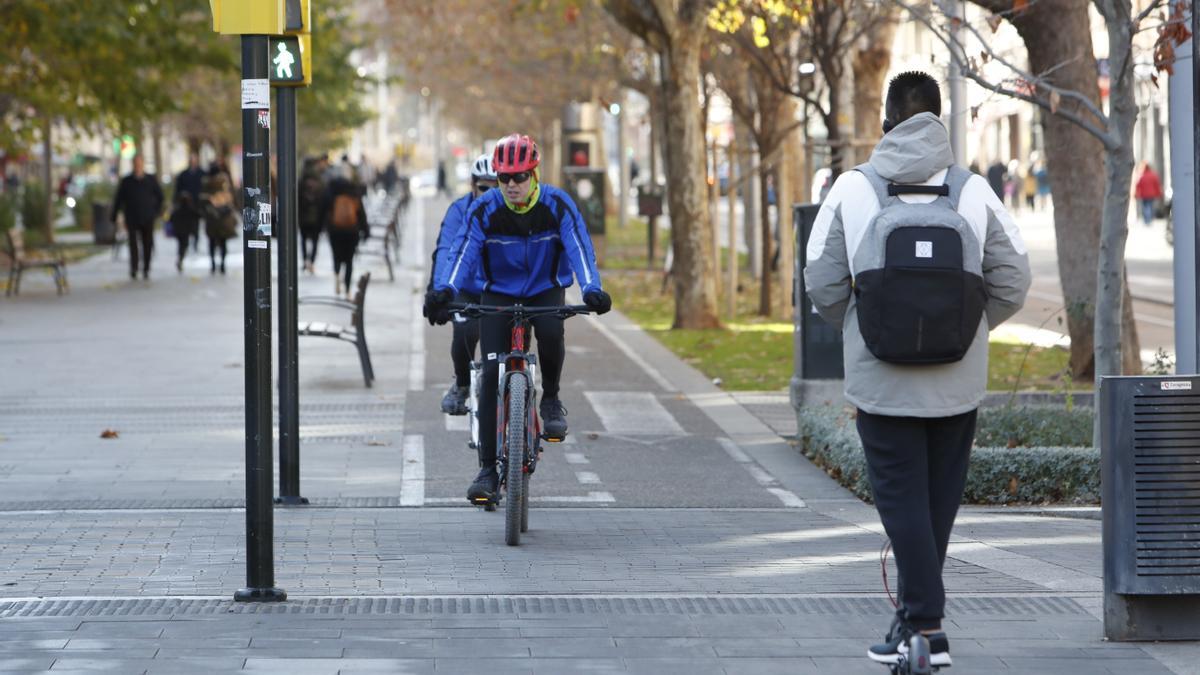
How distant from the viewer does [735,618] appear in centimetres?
637

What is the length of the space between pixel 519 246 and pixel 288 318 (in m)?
1.35

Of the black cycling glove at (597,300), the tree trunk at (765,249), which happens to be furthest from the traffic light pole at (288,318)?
the tree trunk at (765,249)

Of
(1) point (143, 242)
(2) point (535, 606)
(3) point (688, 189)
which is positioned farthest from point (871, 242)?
(1) point (143, 242)

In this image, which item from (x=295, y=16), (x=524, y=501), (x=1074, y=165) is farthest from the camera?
(x=1074, y=165)

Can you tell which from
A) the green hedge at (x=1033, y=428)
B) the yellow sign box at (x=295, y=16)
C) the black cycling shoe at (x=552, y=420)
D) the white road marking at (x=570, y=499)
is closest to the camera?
the black cycling shoe at (x=552, y=420)

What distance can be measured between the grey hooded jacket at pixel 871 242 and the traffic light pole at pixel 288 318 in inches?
165

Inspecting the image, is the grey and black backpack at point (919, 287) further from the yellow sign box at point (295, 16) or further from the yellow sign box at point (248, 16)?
the yellow sign box at point (295, 16)

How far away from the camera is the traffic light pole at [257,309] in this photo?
6.38m

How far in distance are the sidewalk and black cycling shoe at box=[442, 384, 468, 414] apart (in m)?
0.38

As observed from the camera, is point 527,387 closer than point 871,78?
Yes

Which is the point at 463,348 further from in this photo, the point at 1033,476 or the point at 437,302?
the point at 1033,476

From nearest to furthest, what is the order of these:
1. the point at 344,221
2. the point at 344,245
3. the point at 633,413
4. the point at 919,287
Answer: the point at 919,287, the point at 633,413, the point at 344,221, the point at 344,245

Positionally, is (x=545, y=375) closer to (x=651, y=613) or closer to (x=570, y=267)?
(x=570, y=267)

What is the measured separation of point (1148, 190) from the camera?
44.7m
